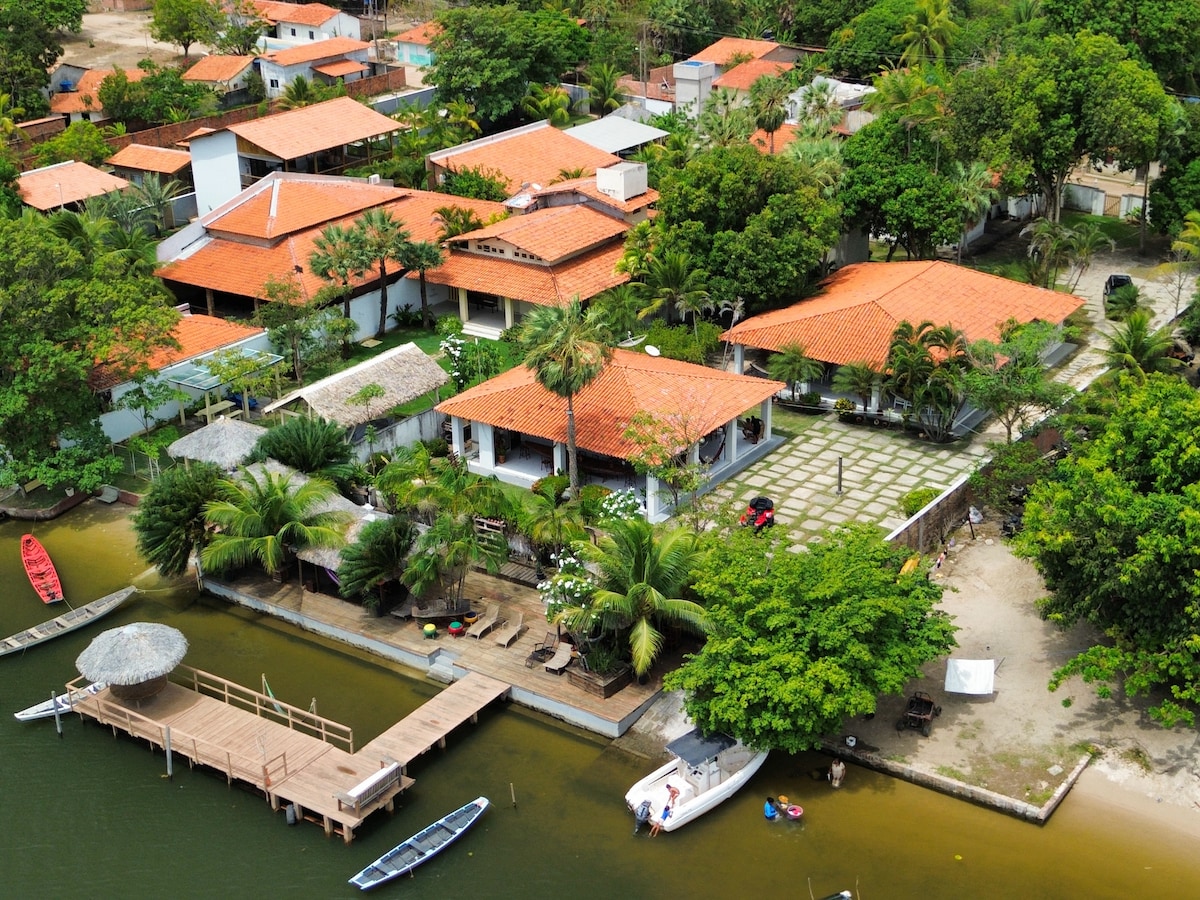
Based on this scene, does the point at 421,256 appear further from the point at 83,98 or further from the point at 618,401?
the point at 83,98

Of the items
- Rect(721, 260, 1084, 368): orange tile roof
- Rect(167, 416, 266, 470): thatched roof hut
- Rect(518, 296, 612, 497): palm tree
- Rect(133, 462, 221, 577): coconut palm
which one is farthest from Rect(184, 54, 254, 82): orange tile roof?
Rect(133, 462, 221, 577): coconut palm

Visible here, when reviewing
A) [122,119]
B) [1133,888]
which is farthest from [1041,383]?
[122,119]

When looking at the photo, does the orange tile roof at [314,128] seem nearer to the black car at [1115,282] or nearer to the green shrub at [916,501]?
the black car at [1115,282]

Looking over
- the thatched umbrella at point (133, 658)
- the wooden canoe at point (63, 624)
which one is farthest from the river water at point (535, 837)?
the wooden canoe at point (63, 624)

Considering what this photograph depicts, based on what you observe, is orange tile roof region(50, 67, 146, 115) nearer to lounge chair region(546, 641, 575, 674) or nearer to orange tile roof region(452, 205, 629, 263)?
orange tile roof region(452, 205, 629, 263)

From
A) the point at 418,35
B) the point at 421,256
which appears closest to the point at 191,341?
the point at 421,256
